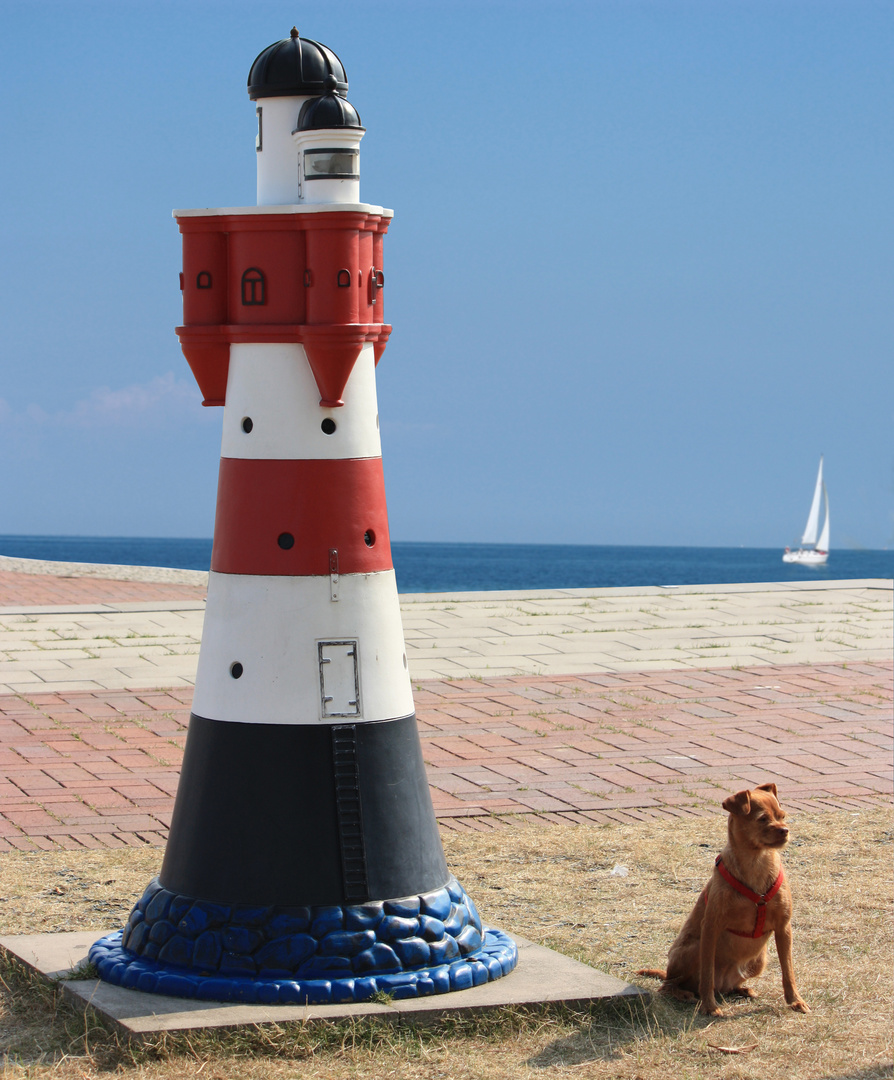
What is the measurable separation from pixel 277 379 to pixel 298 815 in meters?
1.29

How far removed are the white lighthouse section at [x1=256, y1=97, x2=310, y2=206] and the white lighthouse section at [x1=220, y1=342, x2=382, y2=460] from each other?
0.48 meters

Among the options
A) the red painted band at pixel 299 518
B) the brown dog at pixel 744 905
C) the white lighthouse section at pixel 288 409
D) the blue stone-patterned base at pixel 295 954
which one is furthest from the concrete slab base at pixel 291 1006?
the white lighthouse section at pixel 288 409

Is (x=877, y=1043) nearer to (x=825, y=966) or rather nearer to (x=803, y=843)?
(x=825, y=966)

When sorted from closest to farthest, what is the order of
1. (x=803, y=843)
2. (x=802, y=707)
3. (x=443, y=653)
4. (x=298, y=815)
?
(x=298, y=815) → (x=803, y=843) → (x=802, y=707) → (x=443, y=653)

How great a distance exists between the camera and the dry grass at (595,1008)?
3.86m

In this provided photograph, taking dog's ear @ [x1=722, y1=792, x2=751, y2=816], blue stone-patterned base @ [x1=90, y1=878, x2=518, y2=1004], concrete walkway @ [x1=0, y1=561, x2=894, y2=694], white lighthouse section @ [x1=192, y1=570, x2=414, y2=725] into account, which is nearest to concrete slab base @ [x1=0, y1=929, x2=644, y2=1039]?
blue stone-patterned base @ [x1=90, y1=878, x2=518, y2=1004]

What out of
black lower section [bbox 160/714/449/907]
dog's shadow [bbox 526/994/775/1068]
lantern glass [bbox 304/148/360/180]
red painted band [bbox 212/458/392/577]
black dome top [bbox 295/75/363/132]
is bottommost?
dog's shadow [bbox 526/994/775/1068]

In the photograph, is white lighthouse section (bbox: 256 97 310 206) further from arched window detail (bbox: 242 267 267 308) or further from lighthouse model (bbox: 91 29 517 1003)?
arched window detail (bbox: 242 267 267 308)

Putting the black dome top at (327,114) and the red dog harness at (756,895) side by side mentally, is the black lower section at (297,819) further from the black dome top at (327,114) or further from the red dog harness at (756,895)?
the black dome top at (327,114)

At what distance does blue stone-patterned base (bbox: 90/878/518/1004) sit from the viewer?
4059 mm

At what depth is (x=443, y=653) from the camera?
36.4 ft

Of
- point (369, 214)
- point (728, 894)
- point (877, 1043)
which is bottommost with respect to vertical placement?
point (877, 1043)

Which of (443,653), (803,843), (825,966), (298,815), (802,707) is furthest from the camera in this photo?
(443,653)

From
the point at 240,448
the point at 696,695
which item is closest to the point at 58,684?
the point at 696,695
